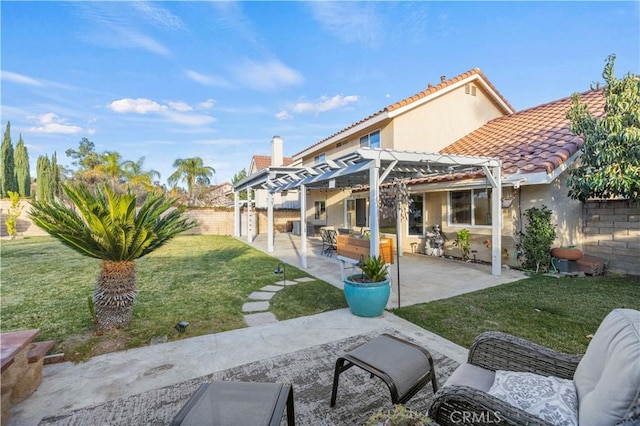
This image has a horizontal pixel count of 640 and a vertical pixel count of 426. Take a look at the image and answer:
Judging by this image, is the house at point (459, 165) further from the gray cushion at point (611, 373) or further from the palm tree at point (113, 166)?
the palm tree at point (113, 166)

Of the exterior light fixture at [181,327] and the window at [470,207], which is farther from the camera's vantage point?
the window at [470,207]

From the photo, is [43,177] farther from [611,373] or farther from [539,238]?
[611,373]

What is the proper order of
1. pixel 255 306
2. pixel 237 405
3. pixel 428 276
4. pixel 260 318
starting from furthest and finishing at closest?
pixel 428 276, pixel 255 306, pixel 260 318, pixel 237 405

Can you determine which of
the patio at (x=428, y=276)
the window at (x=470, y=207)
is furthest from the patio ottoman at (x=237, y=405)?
the window at (x=470, y=207)

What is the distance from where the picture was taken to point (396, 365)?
2619mm

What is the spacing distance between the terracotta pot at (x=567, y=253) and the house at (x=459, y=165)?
759 millimetres

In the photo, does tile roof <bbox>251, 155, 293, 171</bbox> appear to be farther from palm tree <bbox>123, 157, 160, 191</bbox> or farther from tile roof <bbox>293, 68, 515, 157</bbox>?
tile roof <bbox>293, 68, 515, 157</bbox>

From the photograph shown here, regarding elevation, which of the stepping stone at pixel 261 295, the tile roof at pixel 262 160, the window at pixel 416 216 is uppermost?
the tile roof at pixel 262 160

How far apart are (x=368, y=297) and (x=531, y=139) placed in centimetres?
941

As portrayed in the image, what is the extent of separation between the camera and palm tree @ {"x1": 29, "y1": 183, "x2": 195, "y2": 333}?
4242 mm

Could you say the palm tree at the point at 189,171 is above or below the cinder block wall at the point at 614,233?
above

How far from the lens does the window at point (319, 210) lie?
20.8 m

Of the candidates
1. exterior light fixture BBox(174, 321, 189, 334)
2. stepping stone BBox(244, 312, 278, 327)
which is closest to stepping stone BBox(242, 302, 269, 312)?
stepping stone BBox(244, 312, 278, 327)

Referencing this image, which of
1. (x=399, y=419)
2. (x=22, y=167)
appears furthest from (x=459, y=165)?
(x=22, y=167)
